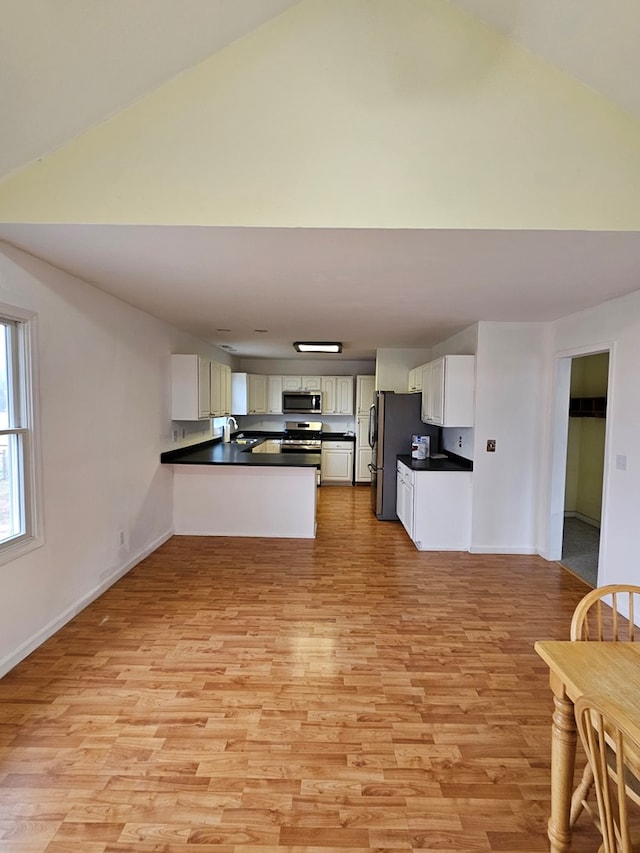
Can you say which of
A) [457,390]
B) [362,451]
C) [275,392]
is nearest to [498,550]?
[457,390]

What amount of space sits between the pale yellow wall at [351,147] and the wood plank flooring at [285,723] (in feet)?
7.77

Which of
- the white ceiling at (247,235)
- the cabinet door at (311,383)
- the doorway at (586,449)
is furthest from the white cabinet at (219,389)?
the doorway at (586,449)

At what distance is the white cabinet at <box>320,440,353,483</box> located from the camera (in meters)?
7.77

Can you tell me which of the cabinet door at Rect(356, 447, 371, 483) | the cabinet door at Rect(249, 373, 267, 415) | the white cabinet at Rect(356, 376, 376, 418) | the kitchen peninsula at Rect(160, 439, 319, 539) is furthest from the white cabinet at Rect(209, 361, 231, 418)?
the cabinet door at Rect(356, 447, 371, 483)

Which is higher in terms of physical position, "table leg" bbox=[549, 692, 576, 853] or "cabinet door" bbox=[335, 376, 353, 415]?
"cabinet door" bbox=[335, 376, 353, 415]

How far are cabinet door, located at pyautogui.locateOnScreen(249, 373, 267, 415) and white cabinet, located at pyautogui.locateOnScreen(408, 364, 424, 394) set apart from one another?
2.91 m

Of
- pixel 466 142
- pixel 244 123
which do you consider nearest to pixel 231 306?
pixel 244 123

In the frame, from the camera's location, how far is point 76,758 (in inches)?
70.0

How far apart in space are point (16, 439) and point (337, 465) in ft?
18.9

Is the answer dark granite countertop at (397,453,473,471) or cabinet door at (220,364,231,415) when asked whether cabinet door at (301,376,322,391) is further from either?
dark granite countertop at (397,453,473,471)

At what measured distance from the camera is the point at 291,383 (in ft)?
26.2

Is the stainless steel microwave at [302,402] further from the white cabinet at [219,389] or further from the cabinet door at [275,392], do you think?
the white cabinet at [219,389]

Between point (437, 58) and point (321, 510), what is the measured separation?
504 cm

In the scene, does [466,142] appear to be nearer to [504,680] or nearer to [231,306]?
[231,306]
